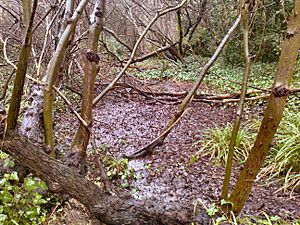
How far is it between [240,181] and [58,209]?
4.82ft

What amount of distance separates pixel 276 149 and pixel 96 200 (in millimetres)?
2200

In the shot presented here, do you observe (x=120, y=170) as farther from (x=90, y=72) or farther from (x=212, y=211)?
(x=212, y=211)

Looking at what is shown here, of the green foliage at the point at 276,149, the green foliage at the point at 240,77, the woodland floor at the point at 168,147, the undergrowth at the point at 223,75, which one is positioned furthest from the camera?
the green foliage at the point at 240,77

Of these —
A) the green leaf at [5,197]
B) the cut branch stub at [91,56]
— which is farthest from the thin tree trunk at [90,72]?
the green leaf at [5,197]

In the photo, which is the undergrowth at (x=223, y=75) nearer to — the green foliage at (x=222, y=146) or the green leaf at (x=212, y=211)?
the green foliage at (x=222, y=146)

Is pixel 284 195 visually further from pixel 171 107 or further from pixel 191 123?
pixel 171 107

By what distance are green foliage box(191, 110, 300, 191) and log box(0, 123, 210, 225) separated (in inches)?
56.0

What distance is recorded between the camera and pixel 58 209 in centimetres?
240

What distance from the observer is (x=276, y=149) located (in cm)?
334

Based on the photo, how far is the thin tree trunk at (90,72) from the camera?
2395mm

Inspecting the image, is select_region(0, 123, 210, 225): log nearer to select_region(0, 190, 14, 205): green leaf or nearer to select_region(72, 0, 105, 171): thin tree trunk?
select_region(0, 190, 14, 205): green leaf

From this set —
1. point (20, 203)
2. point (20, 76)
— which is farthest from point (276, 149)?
point (20, 76)

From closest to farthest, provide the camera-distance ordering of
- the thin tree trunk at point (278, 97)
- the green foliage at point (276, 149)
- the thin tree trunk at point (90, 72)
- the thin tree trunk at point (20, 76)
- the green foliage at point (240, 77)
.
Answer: the thin tree trunk at point (278, 97), the thin tree trunk at point (20, 76), the thin tree trunk at point (90, 72), the green foliage at point (276, 149), the green foliage at point (240, 77)

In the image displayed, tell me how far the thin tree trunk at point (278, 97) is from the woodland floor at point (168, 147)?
3.36 feet
